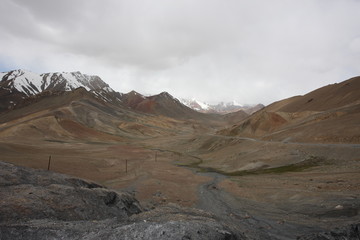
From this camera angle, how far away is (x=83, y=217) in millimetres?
14906

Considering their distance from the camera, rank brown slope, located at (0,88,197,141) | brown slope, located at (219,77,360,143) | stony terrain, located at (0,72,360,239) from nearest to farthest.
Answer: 1. stony terrain, located at (0,72,360,239)
2. brown slope, located at (219,77,360,143)
3. brown slope, located at (0,88,197,141)

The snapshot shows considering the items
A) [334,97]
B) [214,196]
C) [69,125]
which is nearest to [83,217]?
[214,196]

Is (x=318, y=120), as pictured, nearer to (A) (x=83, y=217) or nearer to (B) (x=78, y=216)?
(A) (x=83, y=217)

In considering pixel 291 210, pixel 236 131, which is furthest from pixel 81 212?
pixel 236 131

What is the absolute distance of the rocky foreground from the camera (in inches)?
410

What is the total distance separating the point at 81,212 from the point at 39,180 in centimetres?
613

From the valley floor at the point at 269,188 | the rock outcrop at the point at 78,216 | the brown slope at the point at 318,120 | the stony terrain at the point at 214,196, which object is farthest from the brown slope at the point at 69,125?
the rock outcrop at the point at 78,216

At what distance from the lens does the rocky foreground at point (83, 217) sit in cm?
1042

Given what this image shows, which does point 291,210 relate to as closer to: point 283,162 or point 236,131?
point 283,162

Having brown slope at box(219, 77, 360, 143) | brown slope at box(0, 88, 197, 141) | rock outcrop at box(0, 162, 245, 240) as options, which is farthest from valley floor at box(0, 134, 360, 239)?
brown slope at box(0, 88, 197, 141)

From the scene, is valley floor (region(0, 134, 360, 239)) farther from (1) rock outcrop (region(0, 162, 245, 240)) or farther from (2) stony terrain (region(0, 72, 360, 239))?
(1) rock outcrop (region(0, 162, 245, 240))

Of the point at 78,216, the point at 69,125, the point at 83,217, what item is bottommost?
the point at 83,217

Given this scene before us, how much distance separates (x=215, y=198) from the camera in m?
33.3

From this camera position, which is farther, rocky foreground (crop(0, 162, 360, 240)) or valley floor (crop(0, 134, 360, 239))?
valley floor (crop(0, 134, 360, 239))
